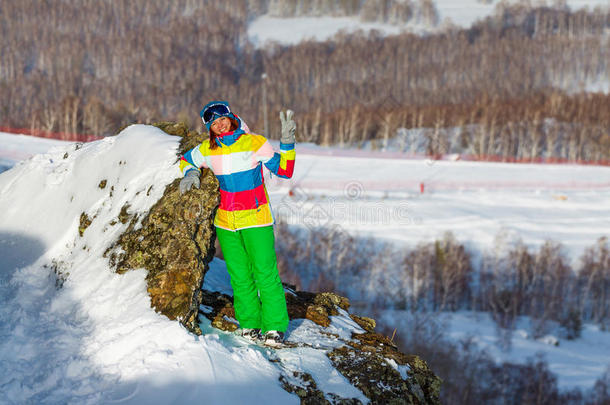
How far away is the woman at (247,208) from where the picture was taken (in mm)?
4422

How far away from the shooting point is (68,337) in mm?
4297

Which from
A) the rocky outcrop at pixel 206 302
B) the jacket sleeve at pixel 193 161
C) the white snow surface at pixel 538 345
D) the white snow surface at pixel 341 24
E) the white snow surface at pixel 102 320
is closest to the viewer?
the white snow surface at pixel 102 320

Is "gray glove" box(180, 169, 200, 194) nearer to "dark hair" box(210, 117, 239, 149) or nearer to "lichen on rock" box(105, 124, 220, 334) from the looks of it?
"lichen on rock" box(105, 124, 220, 334)

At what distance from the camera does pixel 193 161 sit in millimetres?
4711

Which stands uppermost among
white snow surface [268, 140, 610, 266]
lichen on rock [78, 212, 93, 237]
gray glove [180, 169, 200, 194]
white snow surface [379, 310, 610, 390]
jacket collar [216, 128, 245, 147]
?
jacket collar [216, 128, 245, 147]

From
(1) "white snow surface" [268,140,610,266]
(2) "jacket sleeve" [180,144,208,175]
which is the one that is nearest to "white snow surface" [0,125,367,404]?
(2) "jacket sleeve" [180,144,208,175]

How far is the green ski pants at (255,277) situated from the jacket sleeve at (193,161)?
0.62 meters

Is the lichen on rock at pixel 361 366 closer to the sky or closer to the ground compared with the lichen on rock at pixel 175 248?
closer to the ground

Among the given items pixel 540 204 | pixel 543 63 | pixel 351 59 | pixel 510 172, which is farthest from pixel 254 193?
pixel 543 63

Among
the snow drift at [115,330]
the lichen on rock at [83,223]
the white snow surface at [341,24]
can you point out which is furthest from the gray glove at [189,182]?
the white snow surface at [341,24]

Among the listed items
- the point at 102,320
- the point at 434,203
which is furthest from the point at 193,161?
the point at 434,203

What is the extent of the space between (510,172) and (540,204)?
15.3ft

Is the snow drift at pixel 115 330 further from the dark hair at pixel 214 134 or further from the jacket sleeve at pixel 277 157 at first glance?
the jacket sleeve at pixel 277 157

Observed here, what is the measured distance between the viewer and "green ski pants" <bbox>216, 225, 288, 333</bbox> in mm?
4520
